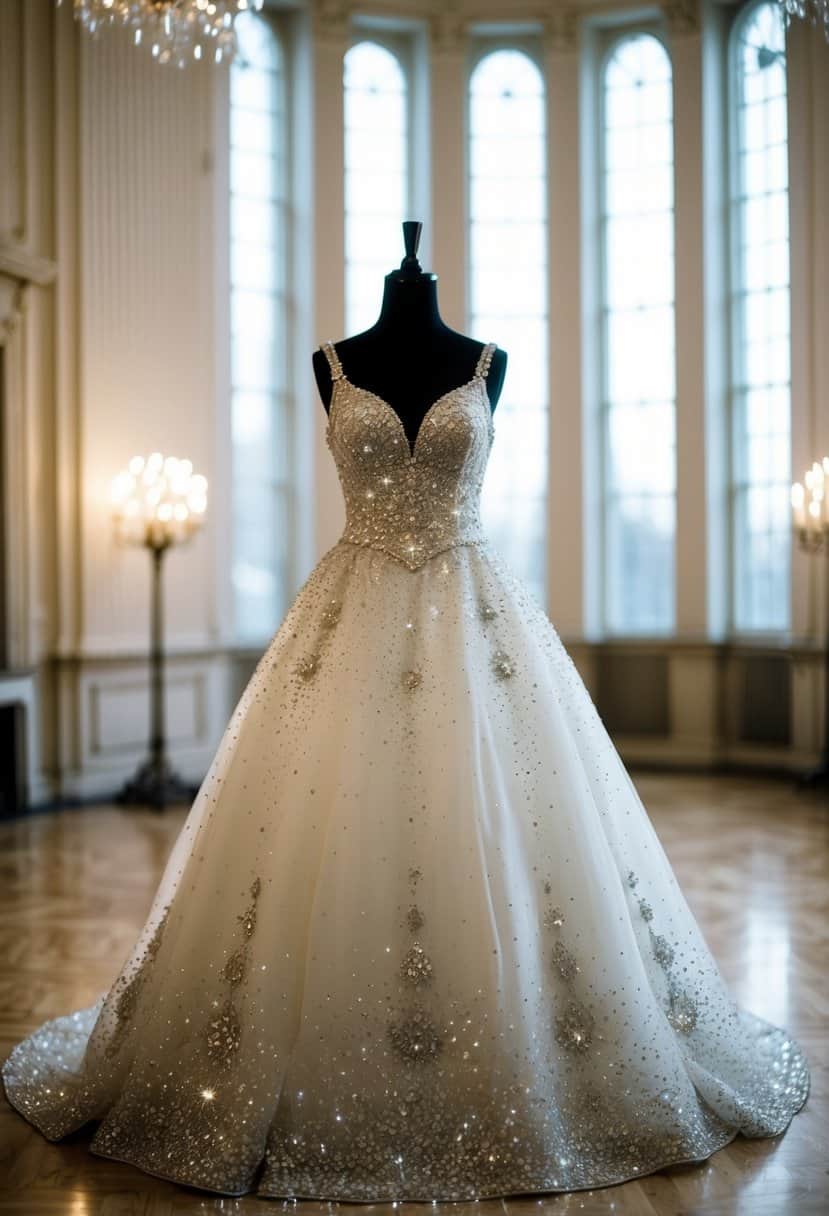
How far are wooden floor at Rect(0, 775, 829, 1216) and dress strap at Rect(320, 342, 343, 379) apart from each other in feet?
5.64

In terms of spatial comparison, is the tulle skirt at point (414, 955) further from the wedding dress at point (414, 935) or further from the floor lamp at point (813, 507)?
the floor lamp at point (813, 507)

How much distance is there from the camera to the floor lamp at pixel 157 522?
713 cm

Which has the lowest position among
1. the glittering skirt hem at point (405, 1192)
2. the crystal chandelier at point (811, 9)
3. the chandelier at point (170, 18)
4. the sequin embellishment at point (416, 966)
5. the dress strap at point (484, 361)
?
the glittering skirt hem at point (405, 1192)

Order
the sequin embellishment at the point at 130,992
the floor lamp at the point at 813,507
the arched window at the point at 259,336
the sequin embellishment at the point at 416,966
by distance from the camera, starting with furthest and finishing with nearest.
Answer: the arched window at the point at 259,336 < the floor lamp at the point at 813,507 < the sequin embellishment at the point at 130,992 < the sequin embellishment at the point at 416,966

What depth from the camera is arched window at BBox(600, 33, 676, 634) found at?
8703 mm

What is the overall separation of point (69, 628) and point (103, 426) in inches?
46.8

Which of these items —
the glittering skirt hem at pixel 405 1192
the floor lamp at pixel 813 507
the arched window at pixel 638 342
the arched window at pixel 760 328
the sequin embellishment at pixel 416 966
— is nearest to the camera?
the glittering skirt hem at pixel 405 1192

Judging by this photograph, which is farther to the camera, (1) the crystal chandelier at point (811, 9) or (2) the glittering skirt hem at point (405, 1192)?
(1) the crystal chandelier at point (811, 9)

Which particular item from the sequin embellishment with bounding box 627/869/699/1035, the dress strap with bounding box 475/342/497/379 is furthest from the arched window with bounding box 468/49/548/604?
the sequin embellishment with bounding box 627/869/699/1035

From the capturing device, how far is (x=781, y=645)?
8.11 m

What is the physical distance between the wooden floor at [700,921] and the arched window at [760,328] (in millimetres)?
1419

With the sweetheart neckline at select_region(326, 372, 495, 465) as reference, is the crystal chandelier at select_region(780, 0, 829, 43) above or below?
above

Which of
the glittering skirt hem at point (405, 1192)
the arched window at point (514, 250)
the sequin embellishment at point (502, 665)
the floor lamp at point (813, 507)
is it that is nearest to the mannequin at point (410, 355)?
the sequin embellishment at point (502, 665)

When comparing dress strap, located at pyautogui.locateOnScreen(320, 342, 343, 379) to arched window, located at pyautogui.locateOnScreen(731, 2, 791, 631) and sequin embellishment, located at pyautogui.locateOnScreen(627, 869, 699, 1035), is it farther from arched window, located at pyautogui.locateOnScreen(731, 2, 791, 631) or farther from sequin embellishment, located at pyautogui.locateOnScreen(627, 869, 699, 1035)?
arched window, located at pyautogui.locateOnScreen(731, 2, 791, 631)
